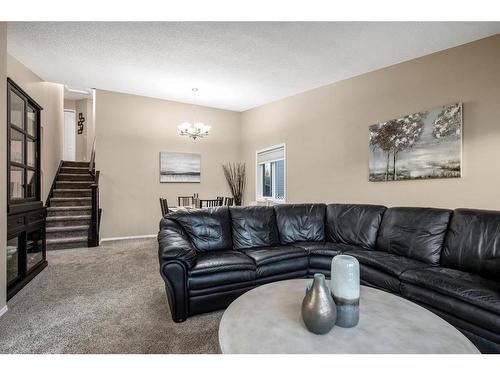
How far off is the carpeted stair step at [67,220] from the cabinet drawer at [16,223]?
6.90 ft

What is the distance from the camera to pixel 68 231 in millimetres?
4777

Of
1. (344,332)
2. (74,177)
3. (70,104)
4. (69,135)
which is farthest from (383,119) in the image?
(70,104)

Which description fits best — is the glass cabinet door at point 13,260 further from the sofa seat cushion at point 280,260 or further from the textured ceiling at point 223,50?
the sofa seat cushion at point 280,260

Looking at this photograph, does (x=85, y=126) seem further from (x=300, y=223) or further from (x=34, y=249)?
(x=300, y=223)

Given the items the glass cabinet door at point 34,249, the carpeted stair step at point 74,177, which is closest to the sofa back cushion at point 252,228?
the glass cabinet door at point 34,249

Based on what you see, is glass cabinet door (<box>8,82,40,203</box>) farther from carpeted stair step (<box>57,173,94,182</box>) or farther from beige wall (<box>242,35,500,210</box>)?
beige wall (<box>242,35,500,210</box>)

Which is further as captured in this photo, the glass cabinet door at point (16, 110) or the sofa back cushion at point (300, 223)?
the sofa back cushion at point (300, 223)

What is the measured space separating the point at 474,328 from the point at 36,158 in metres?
4.88

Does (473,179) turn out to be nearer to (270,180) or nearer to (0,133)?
(270,180)

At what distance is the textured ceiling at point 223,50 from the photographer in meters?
2.87

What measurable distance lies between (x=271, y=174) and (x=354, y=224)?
3015mm

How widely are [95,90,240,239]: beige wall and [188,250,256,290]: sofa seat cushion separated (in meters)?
3.63

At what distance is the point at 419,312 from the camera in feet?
4.81
